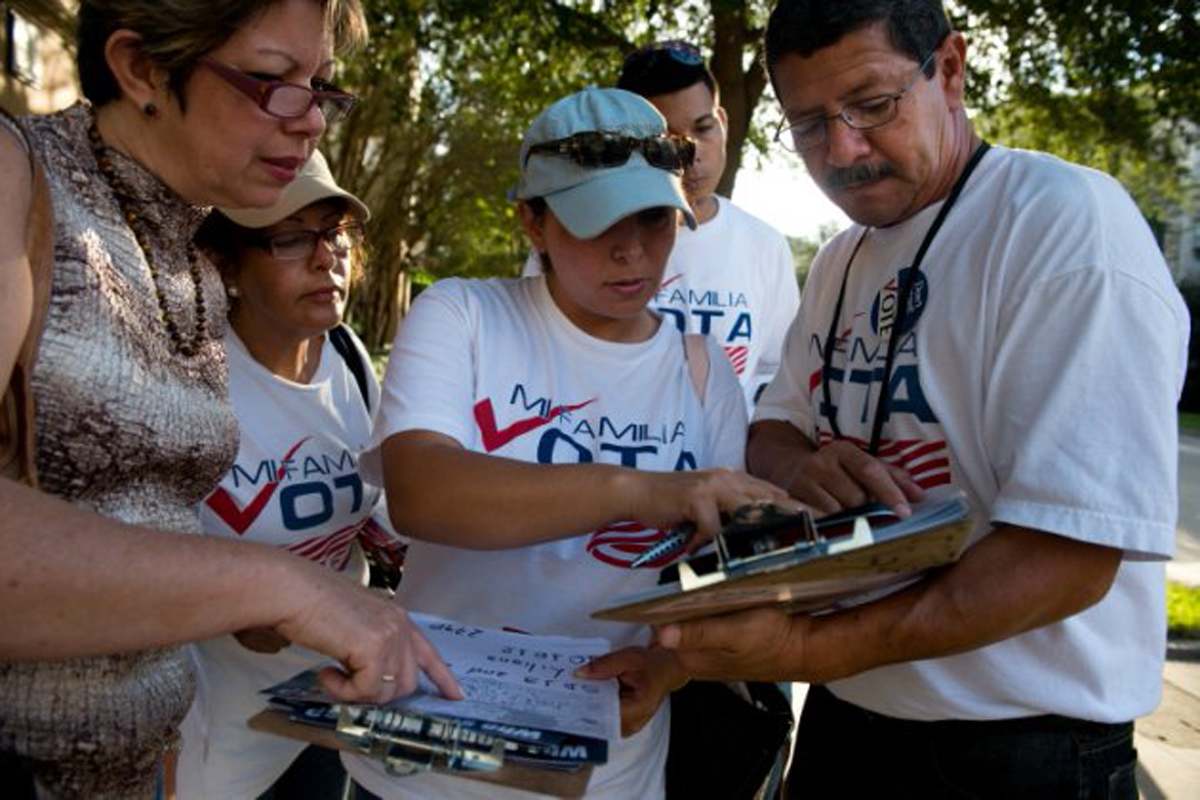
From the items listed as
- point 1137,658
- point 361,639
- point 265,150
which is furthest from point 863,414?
point 265,150

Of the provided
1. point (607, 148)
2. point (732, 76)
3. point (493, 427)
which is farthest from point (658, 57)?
point (732, 76)

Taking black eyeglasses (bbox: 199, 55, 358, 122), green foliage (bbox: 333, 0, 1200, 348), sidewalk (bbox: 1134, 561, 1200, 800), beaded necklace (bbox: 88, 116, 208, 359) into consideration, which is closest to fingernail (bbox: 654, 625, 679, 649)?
beaded necklace (bbox: 88, 116, 208, 359)

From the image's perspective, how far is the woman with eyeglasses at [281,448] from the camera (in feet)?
7.65

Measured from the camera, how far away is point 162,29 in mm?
1441

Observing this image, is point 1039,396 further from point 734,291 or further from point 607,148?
point 734,291

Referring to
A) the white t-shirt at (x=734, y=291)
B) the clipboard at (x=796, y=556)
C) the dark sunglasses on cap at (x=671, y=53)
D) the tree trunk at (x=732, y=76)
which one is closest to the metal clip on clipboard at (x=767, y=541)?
the clipboard at (x=796, y=556)

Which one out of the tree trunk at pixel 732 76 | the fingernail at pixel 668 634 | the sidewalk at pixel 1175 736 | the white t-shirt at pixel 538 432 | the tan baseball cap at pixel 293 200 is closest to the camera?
the fingernail at pixel 668 634

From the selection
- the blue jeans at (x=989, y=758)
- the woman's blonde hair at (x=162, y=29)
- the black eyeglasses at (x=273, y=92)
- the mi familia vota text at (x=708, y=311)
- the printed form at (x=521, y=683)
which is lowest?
the blue jeans at (x=989, y=758)

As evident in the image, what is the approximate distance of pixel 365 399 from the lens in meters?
2.79

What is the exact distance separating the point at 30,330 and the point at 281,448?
3.97 ft

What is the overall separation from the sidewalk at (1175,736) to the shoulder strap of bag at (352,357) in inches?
140

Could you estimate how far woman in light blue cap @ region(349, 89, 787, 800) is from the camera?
5.96ft

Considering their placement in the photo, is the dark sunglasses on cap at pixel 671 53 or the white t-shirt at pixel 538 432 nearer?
the white t-shirt at pixel 538 432

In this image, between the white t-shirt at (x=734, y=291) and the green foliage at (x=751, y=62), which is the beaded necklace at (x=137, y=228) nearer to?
the white t-shirt at (x=734, y=291)
